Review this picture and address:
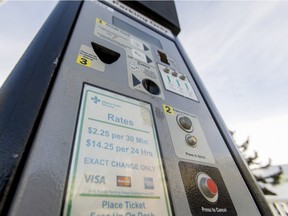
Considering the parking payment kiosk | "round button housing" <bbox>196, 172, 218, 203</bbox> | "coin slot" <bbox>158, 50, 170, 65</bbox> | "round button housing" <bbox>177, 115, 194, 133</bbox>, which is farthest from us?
"coin slot" <bbox>158, 50, 170, 65</bbox>

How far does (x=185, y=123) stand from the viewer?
2.04 ft

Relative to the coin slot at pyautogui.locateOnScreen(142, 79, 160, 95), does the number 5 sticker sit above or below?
below

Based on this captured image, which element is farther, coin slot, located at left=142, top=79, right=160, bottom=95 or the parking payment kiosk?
coin slot, located at left=142, top=79, right=160, bottom=95

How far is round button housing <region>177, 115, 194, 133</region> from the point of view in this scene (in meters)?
0.61

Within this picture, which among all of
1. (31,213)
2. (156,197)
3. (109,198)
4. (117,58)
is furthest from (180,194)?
(117,58)

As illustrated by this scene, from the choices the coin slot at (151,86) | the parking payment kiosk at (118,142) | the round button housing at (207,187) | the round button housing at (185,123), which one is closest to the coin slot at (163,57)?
the parking payment kiosk at (118,142)

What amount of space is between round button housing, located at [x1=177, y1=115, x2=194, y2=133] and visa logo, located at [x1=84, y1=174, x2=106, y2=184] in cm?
34

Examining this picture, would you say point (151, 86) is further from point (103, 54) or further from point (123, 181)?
point (123, 181)

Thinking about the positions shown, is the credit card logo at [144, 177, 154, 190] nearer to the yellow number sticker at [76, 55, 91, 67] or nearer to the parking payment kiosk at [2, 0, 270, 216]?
the parking payment kiosk at [2, 0, 270, 216]

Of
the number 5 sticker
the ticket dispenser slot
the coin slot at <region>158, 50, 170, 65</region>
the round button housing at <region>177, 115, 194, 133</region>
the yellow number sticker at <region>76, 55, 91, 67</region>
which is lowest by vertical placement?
the round button housing at <region>177, 115, 194, 133</region>

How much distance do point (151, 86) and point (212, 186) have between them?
1.23 feet

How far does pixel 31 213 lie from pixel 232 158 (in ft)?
2.00

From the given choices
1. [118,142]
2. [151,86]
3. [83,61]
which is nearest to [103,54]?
[83,61]

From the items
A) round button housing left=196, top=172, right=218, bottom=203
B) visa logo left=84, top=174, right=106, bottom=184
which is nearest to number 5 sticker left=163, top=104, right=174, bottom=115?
round button housing left=196, top=172, right=218, bottom=203
